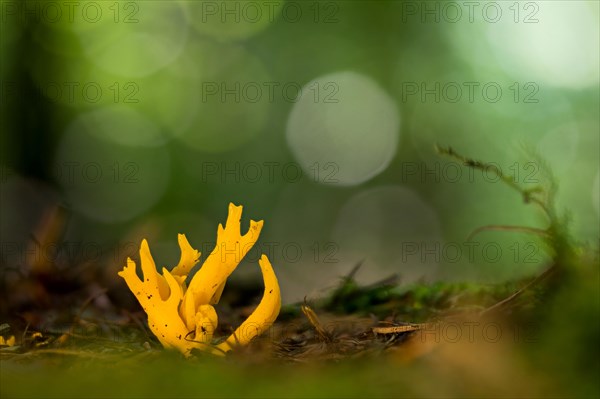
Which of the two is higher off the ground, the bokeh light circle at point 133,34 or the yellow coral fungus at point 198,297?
the bokeh light circle at point 133,34

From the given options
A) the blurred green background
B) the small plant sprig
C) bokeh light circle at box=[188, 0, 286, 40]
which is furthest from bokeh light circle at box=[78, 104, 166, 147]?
the small plant sprig

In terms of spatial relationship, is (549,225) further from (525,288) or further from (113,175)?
(113,175)

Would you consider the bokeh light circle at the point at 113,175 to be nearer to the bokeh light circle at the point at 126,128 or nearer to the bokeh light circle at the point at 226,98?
the bokeh light circle at the point at 126,128

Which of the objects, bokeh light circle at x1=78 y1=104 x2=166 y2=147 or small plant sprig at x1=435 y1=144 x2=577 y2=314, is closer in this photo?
small plant sprig at x1=435 y1=144 x2=577 y2=314

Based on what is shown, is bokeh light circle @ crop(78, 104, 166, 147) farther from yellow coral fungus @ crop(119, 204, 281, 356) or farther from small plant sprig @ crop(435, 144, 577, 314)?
small plant sprig @ crop(435, 144, 577, 314)

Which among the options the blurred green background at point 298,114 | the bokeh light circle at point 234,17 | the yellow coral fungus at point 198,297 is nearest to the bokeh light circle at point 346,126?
the blurred green background at point 298,114

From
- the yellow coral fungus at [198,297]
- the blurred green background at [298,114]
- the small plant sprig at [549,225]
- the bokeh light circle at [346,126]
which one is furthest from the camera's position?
the bokeh light circle at [346,126]
